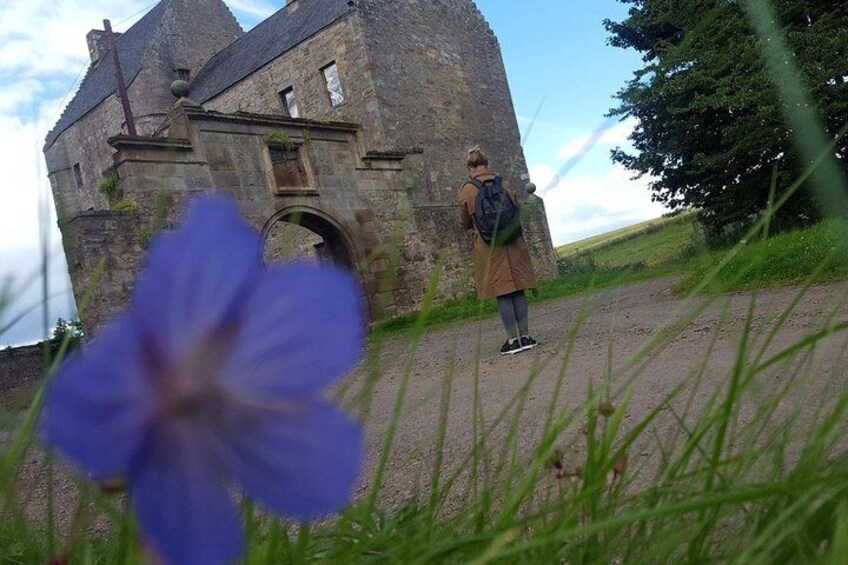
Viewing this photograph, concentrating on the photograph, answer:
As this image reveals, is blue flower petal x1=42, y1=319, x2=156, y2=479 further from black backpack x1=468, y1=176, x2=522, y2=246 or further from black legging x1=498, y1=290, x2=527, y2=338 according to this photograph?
black legging x1=498, y1=290, x2=527, y2=338

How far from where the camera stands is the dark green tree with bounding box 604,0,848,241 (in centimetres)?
1217

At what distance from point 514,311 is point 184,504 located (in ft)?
17.1

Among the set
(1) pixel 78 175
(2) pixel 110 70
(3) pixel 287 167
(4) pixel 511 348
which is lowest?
(4) pixel 511 348

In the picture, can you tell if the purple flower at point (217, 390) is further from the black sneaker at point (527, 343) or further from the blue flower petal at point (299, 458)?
the black sneaker at point (527, 343)

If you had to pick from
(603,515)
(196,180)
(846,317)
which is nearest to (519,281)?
(846,317)

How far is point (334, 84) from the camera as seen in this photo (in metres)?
19.4

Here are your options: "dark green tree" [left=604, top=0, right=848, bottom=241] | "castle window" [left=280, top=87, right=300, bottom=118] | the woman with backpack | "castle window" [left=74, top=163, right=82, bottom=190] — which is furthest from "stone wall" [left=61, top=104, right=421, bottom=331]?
"castle window" [left=74, top=163, right=82, bottom=190]

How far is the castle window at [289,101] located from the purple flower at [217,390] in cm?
2131

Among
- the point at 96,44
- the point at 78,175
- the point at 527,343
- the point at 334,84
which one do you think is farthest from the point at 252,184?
the point at 96,44

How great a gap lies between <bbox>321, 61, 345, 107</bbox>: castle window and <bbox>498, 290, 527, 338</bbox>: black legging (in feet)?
49.1

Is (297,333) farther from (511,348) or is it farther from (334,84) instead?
(334,84)

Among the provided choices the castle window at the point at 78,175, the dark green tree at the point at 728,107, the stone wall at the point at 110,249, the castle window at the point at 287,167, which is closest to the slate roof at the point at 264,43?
the castle window at the point at 78,175

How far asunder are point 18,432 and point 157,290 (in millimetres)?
333

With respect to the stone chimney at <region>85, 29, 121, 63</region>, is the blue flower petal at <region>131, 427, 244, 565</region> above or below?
below
